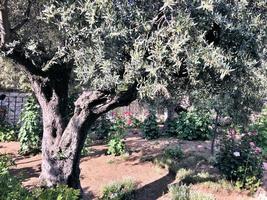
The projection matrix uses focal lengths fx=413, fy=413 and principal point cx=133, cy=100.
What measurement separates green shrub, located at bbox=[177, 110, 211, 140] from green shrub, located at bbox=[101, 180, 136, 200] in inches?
151

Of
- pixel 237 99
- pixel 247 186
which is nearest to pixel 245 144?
pixel 247 186

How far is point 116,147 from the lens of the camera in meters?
10.5

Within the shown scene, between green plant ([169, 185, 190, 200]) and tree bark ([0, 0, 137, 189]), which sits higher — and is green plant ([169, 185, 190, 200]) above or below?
below

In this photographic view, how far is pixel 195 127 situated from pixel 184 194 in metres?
4.27

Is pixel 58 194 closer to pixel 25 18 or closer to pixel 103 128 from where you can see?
pixel 25 18

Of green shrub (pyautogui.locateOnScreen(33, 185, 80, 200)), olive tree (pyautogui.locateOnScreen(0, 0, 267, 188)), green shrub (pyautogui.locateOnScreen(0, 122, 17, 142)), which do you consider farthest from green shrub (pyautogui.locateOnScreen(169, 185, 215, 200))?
green shrub (pyautogui.locateOnScreen(0, 122, 17, 142))

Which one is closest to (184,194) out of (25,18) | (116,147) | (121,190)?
(121,190)

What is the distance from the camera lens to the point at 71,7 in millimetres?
4453

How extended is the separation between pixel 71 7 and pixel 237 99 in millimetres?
3191

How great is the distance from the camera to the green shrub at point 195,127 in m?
12.0

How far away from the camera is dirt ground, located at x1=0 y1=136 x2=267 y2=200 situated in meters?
8.49

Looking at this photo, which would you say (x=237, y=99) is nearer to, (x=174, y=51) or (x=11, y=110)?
(x=174, y=51)

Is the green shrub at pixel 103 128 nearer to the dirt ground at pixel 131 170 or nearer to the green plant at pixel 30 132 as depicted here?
the dirt ground at pixel 131 170

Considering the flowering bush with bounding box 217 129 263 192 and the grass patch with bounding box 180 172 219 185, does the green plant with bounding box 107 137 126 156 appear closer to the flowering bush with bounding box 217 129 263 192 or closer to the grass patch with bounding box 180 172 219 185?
the grass patch with bounding box 180 172 219 185
